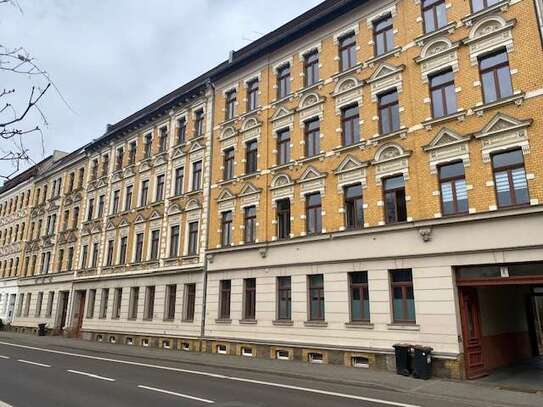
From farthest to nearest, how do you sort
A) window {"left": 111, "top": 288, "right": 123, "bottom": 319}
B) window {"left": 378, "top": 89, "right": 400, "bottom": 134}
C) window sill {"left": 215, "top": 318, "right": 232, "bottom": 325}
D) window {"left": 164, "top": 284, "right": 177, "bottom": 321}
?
window {"left": 111, "top": 288, "right": 123, "bottom": 319} < window {"left": 164, "top": 284, "right": 177, "bottom": 321} < window sill {"left": 215, "top": 318, "right": 232, "bottom": 325} < window {"left": 378, "top": 89, "right": 400, "bottom": 134}

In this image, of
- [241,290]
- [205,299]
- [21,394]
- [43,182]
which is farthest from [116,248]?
[21,394]

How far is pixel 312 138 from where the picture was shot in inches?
816

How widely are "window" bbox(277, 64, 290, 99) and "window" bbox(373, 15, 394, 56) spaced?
17.1ft

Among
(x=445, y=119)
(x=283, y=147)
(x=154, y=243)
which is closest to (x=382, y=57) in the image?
(x=445, y=119)

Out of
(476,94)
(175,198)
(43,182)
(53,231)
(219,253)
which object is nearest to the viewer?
(476,94)

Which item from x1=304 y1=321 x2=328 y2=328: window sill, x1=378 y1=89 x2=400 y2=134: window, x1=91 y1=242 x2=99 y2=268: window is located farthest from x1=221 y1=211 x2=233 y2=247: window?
x1=91 y1=242 x2=99 y2=268: window

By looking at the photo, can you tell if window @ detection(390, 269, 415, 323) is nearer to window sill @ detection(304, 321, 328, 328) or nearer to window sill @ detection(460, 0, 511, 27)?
window sill @ detection(304, 321, 328, 328)

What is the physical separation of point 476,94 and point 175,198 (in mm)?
17968

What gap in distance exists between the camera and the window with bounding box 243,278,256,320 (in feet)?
69.4

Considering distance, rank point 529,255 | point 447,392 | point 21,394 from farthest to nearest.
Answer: point 529,255 → point 447,392 → point 21,394

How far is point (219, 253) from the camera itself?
23016mm

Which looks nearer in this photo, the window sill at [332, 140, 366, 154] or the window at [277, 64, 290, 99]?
the window sill at [332, 140, 366, 154]

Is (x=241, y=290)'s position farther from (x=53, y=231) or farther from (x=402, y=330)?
(x=53, y=231)

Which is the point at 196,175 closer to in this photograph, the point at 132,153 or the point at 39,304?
the point at 132,153
